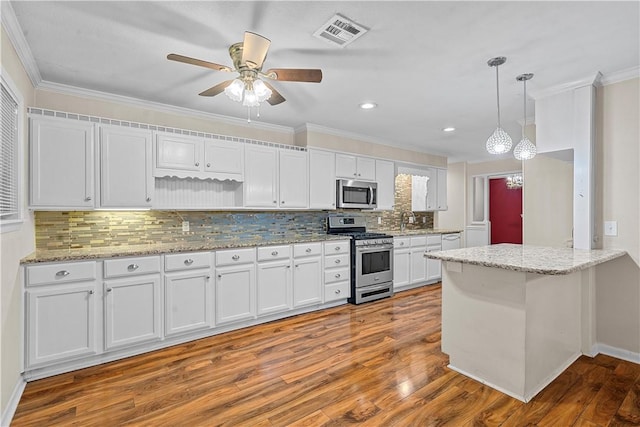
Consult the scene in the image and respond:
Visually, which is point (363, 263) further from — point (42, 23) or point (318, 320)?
point (42, 23)

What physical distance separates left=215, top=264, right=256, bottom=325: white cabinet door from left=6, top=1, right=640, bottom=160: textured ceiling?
1.78 meters

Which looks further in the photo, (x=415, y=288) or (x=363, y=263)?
(x=415, y=288)

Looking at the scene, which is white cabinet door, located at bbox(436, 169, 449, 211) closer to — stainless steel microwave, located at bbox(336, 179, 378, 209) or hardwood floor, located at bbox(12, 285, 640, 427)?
stainless steel microwave, located at bbox(336, 179, 378, 209)

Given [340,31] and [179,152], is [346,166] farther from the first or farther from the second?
[340,31]

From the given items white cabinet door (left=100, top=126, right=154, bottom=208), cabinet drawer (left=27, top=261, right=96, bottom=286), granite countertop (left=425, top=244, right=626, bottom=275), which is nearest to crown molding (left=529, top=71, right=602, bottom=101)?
granite countertop (left=425, top=244, right=626, bottom=275)

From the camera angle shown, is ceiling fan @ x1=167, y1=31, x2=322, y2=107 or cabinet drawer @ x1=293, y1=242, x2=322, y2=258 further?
cabinet drawer @ x1=293, y1=242, x2=322, y2=258

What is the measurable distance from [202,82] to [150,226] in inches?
62.3

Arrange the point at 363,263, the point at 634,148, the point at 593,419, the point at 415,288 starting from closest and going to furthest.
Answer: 1. the point at 593,419
2. the point at 634,148
3. the point at 363,263
4. the point at 415,288

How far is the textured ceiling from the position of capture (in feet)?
6.23

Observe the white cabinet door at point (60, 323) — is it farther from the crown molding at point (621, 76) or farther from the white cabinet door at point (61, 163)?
the crown molding at point (621, 76)

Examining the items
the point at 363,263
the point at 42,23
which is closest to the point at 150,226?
the point at 42,23

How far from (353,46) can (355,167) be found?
2598 millimetres

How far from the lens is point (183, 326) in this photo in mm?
3072

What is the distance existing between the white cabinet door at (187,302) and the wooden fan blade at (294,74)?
6.43 ft
